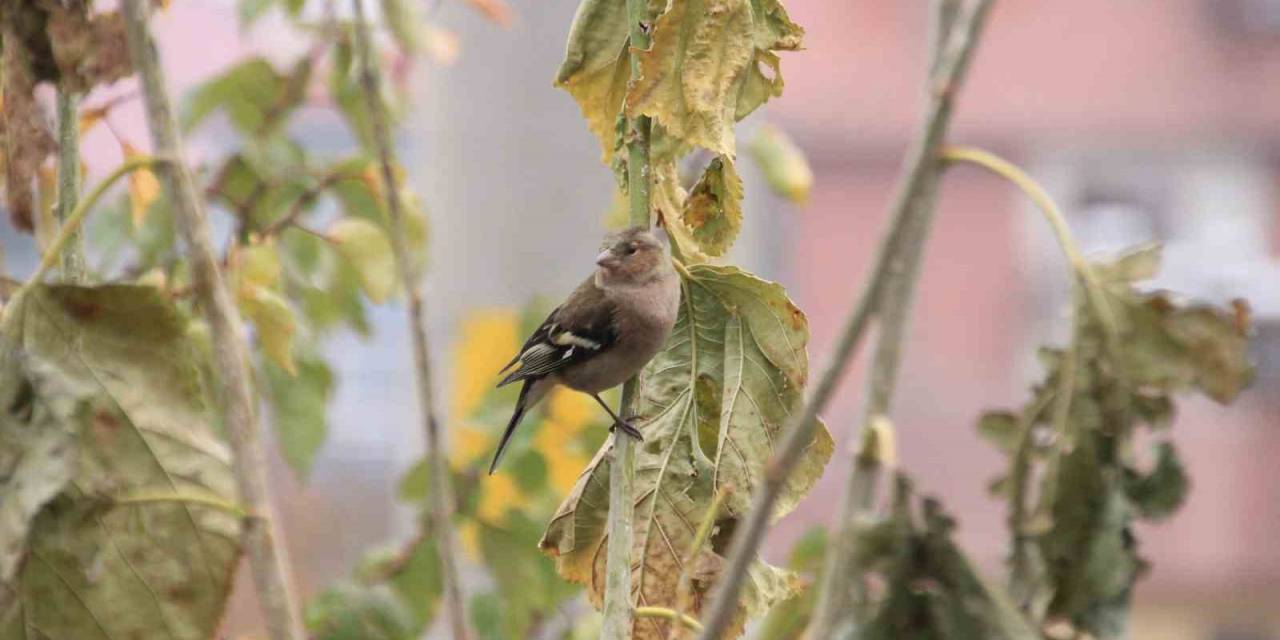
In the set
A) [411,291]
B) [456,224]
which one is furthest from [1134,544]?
[456,224]

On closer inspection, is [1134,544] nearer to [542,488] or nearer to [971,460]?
[542,488]

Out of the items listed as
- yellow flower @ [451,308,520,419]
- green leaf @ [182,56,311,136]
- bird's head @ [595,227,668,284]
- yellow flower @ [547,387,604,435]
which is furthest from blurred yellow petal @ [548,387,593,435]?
green leaf @ [182,56,311,136]

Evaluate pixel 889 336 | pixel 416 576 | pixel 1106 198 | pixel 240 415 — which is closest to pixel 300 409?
pixel 416 576

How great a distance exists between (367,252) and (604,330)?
28 centimetres

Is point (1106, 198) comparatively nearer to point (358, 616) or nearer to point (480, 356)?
point (480, 356)

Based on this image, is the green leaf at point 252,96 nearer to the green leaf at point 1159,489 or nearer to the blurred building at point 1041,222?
the green leaf at point 1159,489

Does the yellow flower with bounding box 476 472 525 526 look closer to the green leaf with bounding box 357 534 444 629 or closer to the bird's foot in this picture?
the green leaf with bounding box 357 534 444 629

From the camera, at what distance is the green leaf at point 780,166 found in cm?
183

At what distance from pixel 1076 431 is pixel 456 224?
2008 millimetres

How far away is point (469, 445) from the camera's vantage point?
7.47 feet

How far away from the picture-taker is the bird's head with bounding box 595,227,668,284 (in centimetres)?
138

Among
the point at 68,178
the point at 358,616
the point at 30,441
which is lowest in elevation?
the point at 358,616

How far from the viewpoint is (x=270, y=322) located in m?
1.36

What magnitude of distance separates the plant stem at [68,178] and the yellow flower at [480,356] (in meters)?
1.20
